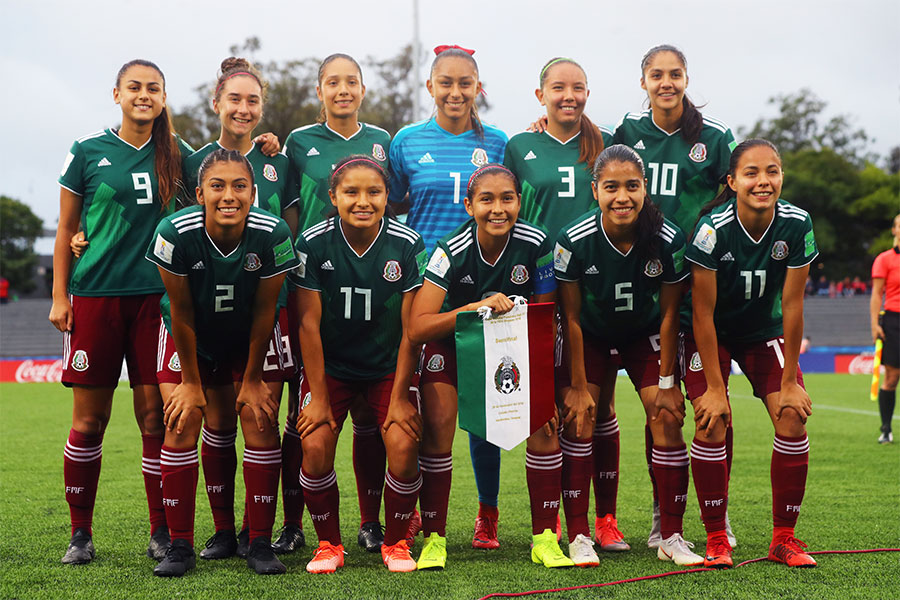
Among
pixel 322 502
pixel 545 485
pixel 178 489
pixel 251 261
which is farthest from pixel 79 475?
pixel 545 485

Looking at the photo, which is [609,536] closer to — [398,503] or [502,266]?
[398,503]

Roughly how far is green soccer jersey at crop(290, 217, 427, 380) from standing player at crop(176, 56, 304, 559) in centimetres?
31

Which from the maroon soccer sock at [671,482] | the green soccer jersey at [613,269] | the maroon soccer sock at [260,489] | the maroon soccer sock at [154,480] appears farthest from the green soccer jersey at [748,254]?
the maroon soccer sock at [154,480]

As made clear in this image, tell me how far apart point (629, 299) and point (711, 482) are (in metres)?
0.97

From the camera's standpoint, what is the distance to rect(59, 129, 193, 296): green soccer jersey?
427cm

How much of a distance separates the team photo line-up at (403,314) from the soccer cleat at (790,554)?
1 centimetres

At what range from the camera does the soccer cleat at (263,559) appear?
3949mm

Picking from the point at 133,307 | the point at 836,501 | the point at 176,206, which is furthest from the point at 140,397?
the point at 836,501

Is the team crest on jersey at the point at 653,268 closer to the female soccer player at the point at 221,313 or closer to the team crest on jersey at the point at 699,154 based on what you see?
the team crest on jersey at the point at 699,154

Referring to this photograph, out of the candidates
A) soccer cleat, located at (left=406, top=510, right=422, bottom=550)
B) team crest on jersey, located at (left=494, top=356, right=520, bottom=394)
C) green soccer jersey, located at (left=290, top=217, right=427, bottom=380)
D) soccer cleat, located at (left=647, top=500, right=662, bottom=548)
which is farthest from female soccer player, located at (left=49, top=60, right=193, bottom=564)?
soccer cleat, located at (left=647, top=500, right=662, bottom=548)

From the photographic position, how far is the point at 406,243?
4230 millimetres

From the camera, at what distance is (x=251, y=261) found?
13.2 feet

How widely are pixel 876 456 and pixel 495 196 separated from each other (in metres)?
5.88

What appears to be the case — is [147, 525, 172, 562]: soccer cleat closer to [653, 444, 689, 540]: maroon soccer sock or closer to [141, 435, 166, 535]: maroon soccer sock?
[141, 435, 166, 535]: maroon soccer sock
